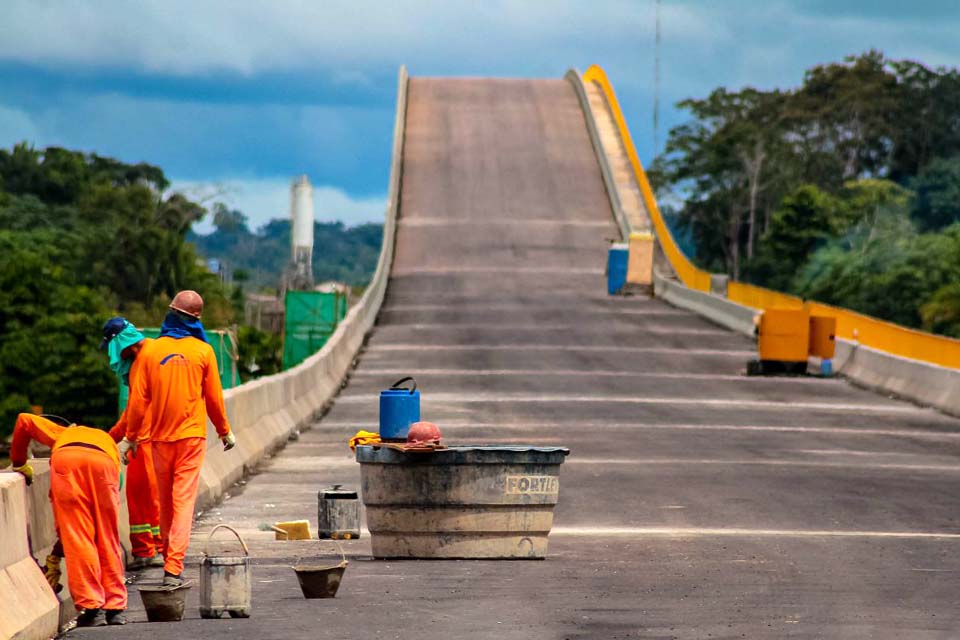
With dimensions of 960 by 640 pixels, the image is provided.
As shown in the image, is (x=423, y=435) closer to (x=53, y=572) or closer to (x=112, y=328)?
(x=112, y=328)

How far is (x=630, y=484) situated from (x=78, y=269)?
124 metres

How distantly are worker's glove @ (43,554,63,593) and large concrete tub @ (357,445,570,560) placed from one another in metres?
3.06

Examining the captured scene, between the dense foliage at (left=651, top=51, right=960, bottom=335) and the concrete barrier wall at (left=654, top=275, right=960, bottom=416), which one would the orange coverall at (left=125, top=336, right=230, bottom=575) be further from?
the dense foliage at (left=651, top=51, right=960, bottom=335)

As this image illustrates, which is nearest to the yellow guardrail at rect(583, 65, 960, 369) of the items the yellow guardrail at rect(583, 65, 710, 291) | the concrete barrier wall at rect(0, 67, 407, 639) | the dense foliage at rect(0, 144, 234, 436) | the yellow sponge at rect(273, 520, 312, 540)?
the yellow guardrail at rect(583, 65, 710, 291)

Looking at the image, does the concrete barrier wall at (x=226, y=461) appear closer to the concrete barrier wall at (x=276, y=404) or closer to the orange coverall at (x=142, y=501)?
the concrete barrier wall at (x=276, y=404)

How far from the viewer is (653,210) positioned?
6400 cm

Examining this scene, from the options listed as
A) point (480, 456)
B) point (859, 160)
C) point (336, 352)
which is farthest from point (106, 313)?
point (480, 456)

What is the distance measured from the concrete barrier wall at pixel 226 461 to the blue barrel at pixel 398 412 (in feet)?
8.19

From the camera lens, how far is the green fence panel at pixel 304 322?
52.9 m

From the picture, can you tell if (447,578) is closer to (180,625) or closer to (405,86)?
(180,625)

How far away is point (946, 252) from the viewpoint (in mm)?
79188

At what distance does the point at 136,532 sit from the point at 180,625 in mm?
2171

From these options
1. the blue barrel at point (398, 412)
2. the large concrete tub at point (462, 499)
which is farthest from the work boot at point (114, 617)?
the blue barrel at point (398, 412)

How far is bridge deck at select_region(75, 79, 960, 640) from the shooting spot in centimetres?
1051
